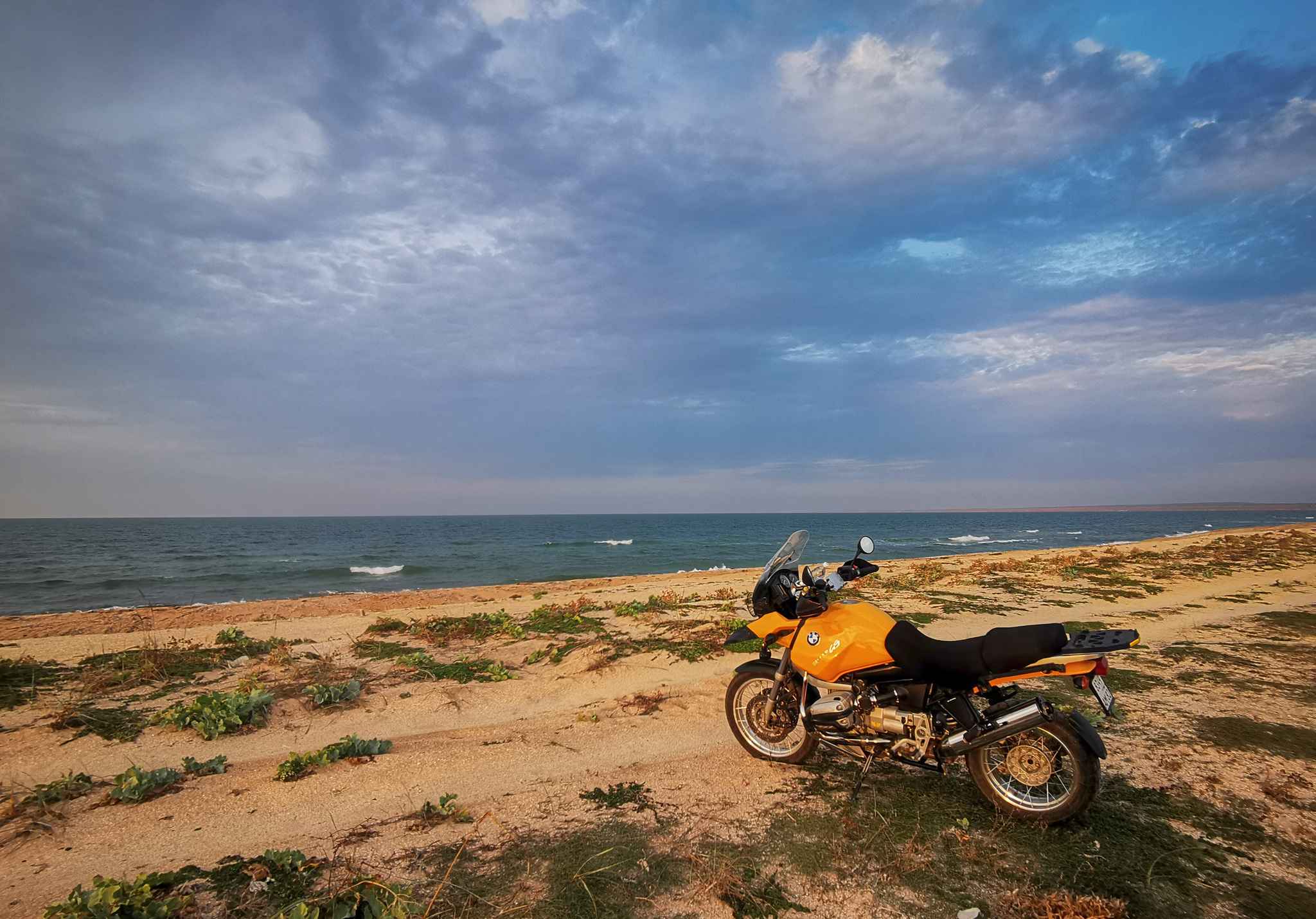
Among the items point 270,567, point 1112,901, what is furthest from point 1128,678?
point 270,567

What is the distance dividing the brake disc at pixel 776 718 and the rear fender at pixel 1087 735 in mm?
1994

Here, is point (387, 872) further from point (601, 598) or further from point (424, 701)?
point (601, 598)

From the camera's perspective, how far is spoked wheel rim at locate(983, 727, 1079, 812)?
3.97 metres

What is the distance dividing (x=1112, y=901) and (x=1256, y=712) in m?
4.80

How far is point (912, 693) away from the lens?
4.38m

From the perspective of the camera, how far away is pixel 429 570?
3656cm

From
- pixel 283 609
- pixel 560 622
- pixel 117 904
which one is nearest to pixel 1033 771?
pixel 117 904

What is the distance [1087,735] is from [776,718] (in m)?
2.27

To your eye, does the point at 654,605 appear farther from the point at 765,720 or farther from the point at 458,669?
the point at 765,720

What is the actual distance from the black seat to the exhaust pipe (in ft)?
0.93

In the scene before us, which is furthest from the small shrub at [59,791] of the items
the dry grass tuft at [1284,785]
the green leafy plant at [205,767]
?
the dry grass tuft at [1284,785]

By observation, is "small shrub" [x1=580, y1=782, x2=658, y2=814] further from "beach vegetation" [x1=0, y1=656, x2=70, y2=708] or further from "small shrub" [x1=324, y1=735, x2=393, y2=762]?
"beach vegetation" [x1=0, y1=656, x2=70, y2=708]

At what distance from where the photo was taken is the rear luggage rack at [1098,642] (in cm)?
366

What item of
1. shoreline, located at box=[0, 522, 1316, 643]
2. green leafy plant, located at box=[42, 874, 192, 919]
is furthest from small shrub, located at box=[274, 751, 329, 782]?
shoreline, located at box=[0, 522, 1316, 643]
